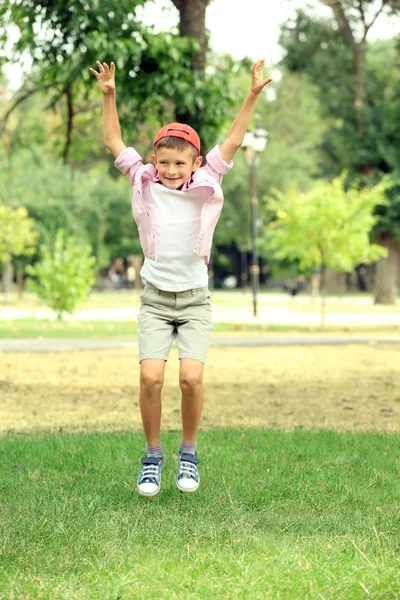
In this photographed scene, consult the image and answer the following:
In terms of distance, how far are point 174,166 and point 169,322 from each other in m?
0.82

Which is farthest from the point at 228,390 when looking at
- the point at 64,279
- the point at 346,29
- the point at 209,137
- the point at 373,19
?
the point at 346,29

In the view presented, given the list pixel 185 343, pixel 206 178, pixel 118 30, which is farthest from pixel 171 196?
pixel 118 30

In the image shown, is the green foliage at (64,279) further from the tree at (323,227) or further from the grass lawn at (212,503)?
the grass lawn at (212,503)

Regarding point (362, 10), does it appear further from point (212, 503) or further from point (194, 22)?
point (212, 503)

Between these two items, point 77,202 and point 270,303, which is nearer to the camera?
point 270,303

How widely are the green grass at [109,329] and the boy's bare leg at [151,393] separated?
1276 cm

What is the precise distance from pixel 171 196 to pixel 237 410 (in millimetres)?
4032

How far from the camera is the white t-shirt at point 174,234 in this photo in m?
4.73

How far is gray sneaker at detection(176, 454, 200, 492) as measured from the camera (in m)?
4.60

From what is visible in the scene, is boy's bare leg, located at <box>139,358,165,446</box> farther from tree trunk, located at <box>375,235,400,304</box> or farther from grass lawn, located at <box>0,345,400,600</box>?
tree trunk, located at <box>375,235,400,304</box>

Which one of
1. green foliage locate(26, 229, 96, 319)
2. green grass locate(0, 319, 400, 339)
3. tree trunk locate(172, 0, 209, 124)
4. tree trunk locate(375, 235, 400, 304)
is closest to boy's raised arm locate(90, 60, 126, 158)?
tree trunk locate(172, 0, 209, 124)

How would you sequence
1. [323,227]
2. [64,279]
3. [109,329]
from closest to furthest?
1. [109,329]
2. [323,227]
3. [64,279]

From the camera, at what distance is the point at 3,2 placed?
34.9 ft

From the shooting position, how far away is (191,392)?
473cm
